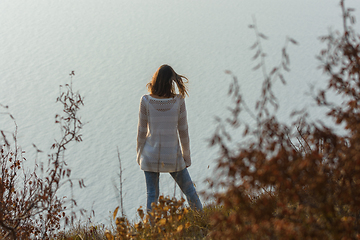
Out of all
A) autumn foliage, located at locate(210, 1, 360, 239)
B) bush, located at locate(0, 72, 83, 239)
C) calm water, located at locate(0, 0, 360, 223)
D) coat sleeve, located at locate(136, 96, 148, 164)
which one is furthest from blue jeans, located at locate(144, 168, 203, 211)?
calm water, located at locate(0, 0, 360, 223)

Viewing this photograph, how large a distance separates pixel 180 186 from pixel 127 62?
5832mm

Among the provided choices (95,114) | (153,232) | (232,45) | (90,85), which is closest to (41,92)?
(90,85)

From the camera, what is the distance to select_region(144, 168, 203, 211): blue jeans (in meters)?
2.31

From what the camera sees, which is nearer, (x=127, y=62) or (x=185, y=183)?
(x=185, y=183)

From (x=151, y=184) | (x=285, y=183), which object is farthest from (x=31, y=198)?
(x=285, y=183)

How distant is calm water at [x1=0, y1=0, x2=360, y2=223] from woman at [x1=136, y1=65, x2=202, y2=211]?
59.8 inches

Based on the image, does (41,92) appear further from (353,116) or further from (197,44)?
(353,116)

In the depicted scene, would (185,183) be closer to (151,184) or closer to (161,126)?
(151,184)

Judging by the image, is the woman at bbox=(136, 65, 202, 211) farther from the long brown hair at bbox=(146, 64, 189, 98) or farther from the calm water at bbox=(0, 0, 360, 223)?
the calm water at bbox=(0, 0, 360, 223)

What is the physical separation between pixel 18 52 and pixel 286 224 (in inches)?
334

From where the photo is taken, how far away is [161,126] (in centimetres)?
227

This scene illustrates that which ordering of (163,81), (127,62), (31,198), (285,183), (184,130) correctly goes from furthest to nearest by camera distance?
1. (127,62)
2. (31,198)
3. (184,130)
4. (163,81)
5. (285,183)

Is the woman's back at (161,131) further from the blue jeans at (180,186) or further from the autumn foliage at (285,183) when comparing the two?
the autumn foliage at (285,183)

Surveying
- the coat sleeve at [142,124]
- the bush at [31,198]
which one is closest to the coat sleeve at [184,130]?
the coat sleeve at [142,124]
